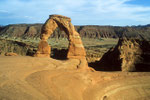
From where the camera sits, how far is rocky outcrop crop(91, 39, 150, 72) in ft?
52.8

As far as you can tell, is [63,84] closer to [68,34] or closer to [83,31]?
[68,34]

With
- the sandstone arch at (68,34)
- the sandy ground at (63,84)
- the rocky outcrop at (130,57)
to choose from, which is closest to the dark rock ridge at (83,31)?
the rocky outcrop at (130,57)

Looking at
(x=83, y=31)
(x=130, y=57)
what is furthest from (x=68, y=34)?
(x=83, y=31)

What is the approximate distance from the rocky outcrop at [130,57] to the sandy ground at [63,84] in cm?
419

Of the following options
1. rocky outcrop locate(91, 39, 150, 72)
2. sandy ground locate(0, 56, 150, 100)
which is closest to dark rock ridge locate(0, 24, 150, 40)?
rocky outcrop locate(91, 39, 150, 72)

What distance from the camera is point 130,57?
16.3 m

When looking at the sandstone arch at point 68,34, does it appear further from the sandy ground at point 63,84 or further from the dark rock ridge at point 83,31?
the dark rock ridge at point 83,31

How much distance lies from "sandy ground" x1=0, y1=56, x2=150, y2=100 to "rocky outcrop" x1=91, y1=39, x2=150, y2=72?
13.8 ft

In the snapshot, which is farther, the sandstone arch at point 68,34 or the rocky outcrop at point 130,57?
the rocky outcrop at point 130,57

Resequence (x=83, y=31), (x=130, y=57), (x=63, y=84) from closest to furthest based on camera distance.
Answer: (x=63, y=84)
(x=130, y=57)
(x=83, y=31)

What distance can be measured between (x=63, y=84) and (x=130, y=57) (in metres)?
10.7

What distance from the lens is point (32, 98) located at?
5.23m

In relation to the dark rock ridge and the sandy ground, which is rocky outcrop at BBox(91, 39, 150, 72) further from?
the dark rock ridge

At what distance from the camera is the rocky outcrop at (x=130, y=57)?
16094 mm
